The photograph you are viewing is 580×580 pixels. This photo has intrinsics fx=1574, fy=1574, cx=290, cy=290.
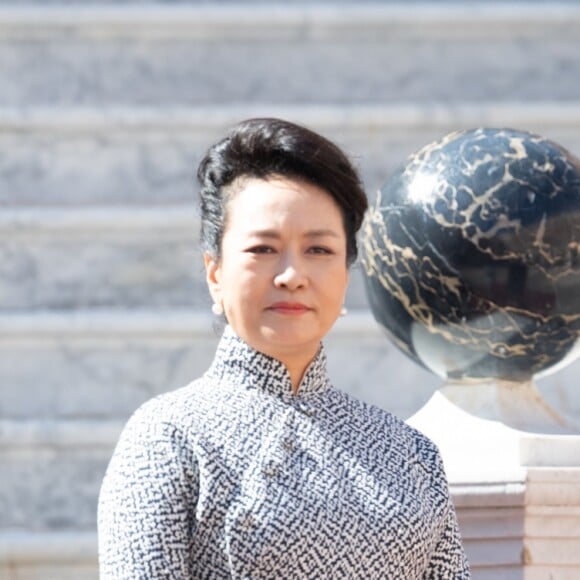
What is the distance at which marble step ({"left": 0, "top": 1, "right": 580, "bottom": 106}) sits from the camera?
6.17 metres

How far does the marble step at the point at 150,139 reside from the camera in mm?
6008

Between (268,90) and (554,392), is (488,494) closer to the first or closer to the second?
(554,392)

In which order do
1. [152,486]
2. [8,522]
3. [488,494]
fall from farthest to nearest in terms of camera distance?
1. [8,522]
2. [488,494]
3. [152,486]

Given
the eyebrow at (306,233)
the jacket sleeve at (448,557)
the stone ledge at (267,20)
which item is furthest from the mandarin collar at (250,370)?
the stone ledge at (267,20)

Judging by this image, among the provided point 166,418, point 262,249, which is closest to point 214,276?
point 262,249

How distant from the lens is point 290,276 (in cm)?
184

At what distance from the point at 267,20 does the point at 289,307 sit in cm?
448

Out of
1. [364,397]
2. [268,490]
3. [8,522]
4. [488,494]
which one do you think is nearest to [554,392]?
[364,397]

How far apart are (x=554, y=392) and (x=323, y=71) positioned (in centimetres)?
158

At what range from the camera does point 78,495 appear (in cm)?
561

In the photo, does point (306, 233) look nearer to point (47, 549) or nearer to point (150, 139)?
point (47, 549)

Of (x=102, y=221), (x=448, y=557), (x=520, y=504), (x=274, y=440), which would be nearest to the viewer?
(x=274, y=440)

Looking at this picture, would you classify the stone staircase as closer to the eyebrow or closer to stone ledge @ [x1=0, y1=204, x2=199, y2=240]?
stone ledge @ [x1=0, y1=204, x2=199, y2=240]

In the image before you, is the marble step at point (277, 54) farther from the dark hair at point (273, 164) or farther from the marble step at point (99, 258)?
the dark hair at point (273, 164)
